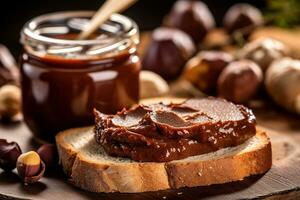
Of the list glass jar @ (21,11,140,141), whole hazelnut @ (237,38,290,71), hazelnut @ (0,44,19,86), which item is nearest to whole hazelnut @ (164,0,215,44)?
whole hazelnut @ (237,38,290,71)

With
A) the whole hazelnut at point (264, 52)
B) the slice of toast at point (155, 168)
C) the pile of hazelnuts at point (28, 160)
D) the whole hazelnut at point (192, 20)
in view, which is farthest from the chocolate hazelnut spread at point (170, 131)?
the whole hazelnut at point (192, 20)

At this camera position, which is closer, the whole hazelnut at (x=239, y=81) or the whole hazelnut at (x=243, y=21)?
the whole hazelnut at (x=239, y=81)

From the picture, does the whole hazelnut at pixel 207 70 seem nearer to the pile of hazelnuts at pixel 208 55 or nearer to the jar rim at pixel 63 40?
the pile of hazelnuts at pixel 208 55

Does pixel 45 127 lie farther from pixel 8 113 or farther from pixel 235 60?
pixel 235 60

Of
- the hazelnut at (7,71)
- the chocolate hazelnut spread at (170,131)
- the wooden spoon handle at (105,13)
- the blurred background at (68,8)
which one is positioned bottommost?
the blurred background at (68,8)

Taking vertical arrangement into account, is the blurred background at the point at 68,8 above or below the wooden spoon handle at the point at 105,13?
below

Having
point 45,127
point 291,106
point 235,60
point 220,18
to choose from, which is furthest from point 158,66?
point 220,18

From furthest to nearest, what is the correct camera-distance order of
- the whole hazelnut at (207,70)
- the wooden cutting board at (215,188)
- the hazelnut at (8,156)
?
the whole hazelnut at (207,70), the hazelnut at (8,156), the wooden cutting board at (215,188)
